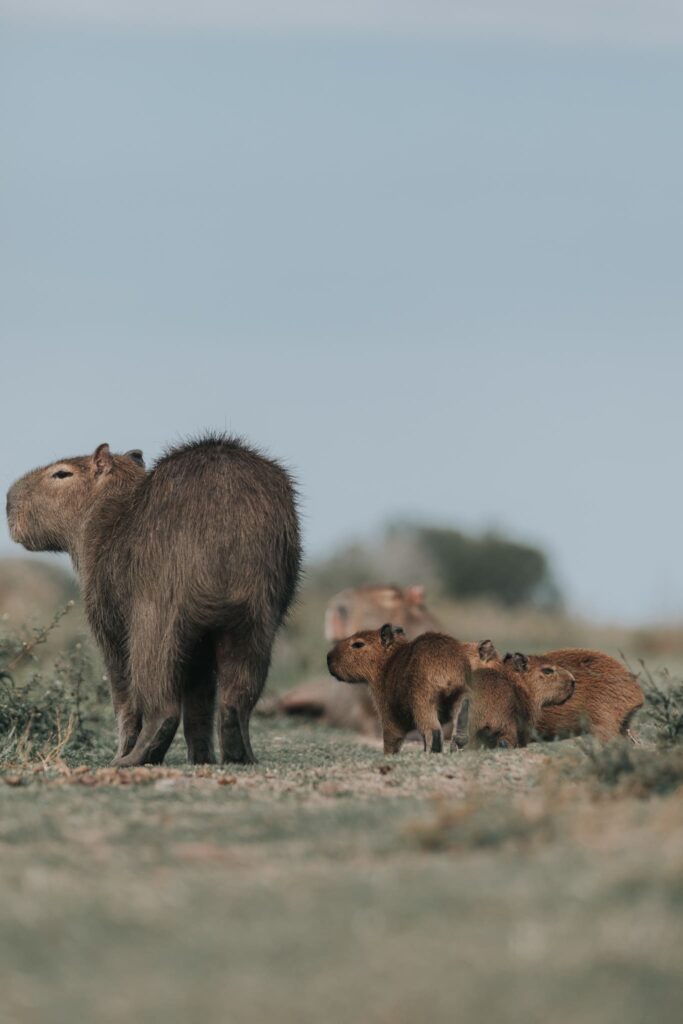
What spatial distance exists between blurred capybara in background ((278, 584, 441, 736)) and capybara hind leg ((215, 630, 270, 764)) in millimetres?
4739

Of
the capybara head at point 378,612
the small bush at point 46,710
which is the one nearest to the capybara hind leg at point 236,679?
the small bush at point 46,710

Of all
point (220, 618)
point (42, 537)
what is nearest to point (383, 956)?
point (220, 618)

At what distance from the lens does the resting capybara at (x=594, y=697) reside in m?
7.96

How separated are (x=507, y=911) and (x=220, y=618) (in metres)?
3.79

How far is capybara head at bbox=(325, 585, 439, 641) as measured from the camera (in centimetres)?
1188

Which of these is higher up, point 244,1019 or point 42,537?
point 42,537

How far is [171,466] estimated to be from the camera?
22.9 feet

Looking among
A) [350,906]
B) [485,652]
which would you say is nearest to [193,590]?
[485,652]

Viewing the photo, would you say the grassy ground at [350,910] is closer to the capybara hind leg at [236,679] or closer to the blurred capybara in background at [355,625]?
the capybara hind leg at [236,679]

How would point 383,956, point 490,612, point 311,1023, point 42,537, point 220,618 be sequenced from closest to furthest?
point 311,1023 → point 383,956 → point 220,618 → point 42,537 → point 490,612

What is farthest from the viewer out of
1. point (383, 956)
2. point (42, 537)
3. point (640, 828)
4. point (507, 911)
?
point (42, 537)

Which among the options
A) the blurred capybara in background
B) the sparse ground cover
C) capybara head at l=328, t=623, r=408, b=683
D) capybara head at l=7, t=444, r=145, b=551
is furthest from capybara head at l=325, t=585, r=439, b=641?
the sparse ground cover

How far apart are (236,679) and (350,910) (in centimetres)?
380

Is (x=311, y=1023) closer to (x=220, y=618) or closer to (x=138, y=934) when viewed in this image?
(x=138, y=934)
